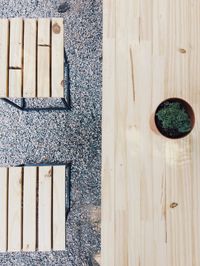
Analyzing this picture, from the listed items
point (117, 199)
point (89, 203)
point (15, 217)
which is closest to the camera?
point (117, 199)

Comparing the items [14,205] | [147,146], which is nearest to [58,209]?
[14,205]

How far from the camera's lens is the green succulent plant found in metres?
1.15

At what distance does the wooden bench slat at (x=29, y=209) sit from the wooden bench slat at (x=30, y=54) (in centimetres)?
30

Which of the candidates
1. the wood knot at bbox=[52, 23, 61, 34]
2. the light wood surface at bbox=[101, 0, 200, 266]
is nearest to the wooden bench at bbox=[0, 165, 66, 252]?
the light wood surface at bbox=[101, 0, 200, 266]

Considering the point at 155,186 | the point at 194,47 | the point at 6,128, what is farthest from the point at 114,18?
the point at 6,128

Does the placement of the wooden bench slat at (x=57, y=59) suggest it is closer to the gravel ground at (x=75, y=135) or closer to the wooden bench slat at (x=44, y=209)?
the wooden bench slat at (x=44, y=209)

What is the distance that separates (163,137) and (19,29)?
0.69 metres

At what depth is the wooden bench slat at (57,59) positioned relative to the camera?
1.41 meters

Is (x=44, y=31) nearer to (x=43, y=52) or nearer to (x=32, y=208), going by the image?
(x=43, y=52)

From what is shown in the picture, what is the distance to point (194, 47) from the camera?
1208 millimetres

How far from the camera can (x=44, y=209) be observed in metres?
1.38

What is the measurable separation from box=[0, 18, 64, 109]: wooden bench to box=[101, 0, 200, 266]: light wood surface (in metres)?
0.27

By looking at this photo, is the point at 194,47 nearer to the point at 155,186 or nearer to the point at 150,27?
the point at 150,27

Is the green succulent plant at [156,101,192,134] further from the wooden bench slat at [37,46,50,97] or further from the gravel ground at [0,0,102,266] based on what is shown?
the gravel ground at [0,0,102,266]
